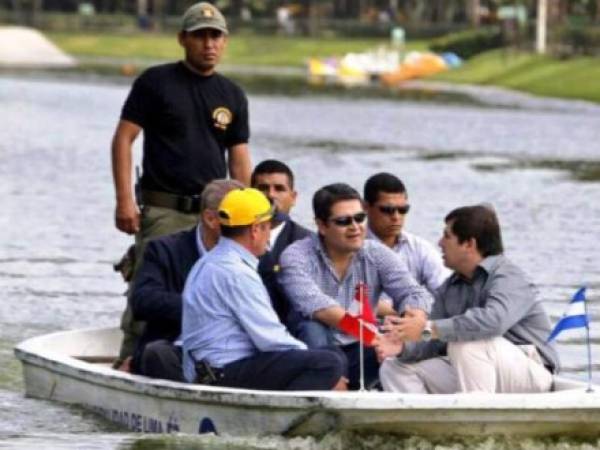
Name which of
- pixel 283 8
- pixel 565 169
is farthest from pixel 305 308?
pixel 283 8

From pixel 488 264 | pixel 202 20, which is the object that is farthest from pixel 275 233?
pixel 488 264

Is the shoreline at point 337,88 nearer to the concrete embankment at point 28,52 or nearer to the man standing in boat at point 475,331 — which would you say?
the concrete embankment at point 28,52

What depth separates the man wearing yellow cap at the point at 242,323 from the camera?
35.3ft

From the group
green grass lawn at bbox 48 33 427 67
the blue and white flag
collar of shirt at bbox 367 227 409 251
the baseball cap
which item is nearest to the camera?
the blue and white flag

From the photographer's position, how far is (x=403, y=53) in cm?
10262

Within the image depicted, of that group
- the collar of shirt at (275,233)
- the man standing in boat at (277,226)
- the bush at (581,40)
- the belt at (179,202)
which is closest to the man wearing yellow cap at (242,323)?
the man standing in boat at (277,226)

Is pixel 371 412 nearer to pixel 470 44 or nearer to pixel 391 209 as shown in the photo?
pixel 391 209

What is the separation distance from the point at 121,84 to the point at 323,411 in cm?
6465

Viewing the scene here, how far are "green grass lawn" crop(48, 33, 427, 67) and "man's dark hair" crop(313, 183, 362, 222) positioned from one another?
94.3 meters

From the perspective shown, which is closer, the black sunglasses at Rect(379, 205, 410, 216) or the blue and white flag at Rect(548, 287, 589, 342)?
the blue and white flag at Rect(548, 287, 589, 342)

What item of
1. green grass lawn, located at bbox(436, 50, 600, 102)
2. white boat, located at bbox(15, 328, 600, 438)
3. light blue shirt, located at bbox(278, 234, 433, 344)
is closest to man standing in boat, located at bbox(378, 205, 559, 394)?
white boat, located at bbox(15, 328, 600, 438)

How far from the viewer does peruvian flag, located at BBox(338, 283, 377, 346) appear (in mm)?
11047

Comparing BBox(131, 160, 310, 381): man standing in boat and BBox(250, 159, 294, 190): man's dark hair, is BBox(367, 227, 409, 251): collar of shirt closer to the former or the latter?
→ BBox(250, 159, 294, 190): man's dark hair

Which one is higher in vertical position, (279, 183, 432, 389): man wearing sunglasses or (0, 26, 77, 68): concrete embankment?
(279, 183, 432, 389): man wearing sunglasses
